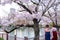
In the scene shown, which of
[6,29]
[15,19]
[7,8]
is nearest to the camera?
[15,19]

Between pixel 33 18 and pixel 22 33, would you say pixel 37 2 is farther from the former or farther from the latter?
pixel 22 33

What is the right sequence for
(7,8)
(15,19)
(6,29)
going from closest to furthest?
(15,19), (6,29), (7,8)

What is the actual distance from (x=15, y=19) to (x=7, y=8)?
4.11 m

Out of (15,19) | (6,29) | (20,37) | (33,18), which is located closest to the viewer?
(33,18)

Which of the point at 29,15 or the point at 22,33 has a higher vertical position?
the point at 29,15

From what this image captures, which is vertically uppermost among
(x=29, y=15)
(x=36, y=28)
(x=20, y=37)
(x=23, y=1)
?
(x=23, y=1)

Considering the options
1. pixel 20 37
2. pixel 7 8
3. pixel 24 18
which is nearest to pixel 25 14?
pixel 24 18

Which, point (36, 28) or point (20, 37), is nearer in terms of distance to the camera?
point (36, 28)

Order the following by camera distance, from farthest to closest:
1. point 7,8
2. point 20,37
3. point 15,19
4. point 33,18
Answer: point 20,37 → point 7,8 → point 15,19 → point 33,18

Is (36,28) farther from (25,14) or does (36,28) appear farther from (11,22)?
(11,22)

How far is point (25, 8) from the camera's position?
485 inches

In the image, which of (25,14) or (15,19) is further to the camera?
(15,19)

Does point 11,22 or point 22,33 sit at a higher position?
point 11,22

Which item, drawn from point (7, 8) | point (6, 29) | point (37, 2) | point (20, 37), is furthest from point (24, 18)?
point (20, 37)
